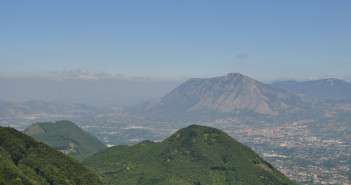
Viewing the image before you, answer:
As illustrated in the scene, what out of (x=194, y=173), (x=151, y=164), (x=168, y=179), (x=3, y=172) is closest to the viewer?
(x=3, y=172)

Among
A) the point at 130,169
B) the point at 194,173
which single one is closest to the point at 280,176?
the point at 194,173

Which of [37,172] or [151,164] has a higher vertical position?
[37,172]

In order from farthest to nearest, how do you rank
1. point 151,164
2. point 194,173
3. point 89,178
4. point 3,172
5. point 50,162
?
point 151,164
point 194,173
point 89,178
point 50,162
point 3,172

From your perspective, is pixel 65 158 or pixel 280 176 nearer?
pixel 65 158

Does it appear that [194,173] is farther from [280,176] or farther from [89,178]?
[89,178]

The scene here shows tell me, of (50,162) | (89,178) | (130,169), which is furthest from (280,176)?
(50,162)

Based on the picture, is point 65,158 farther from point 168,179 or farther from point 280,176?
point 280,176

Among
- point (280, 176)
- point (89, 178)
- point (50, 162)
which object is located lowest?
point (280, 176)
